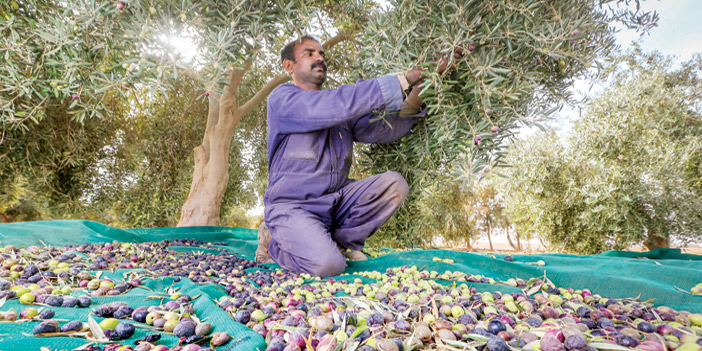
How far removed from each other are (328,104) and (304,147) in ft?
1.96

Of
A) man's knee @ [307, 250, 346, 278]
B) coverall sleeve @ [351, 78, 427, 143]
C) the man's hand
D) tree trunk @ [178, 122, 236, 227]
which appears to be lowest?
man's knee @ [307, 250, 346, 278]

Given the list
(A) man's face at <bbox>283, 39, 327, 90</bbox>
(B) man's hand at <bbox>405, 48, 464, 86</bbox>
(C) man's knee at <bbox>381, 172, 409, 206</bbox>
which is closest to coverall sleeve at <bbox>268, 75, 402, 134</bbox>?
(B) man's hand at <bbox>405, 48, 464, 86</bbox>

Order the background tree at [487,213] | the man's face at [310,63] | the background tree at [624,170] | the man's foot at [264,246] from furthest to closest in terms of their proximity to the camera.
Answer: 1. the background tree at [487,213]
2. the background tree at [624,170]
3. the man's foot at [264,246]
4. the man's face at [310,63]

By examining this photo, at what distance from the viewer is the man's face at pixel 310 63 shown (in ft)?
10.8

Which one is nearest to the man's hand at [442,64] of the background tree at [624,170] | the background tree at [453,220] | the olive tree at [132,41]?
the olive tree at [132,41]

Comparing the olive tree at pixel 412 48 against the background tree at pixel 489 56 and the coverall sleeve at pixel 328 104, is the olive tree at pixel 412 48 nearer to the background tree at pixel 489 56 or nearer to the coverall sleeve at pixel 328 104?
the background tree at pixel 489 56

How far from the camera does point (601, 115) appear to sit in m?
6.81

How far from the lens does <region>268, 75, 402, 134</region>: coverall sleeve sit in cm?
235

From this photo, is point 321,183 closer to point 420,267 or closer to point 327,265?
point 327,265

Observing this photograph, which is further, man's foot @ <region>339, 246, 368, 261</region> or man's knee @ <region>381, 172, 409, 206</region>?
man's foot @ <region>339, 246, 368, 261</region>

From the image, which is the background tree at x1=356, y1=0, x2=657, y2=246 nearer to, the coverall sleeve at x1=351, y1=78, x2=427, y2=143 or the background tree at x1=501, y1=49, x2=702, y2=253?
the coverall sleeve at x1=351, y1=78, x2=427, y2=143

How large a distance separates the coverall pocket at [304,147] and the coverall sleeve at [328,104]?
13 cm

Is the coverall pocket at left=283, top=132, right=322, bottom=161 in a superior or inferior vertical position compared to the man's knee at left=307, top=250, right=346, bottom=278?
superior

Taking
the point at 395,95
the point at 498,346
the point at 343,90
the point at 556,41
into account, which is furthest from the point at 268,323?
the point at 556,41
